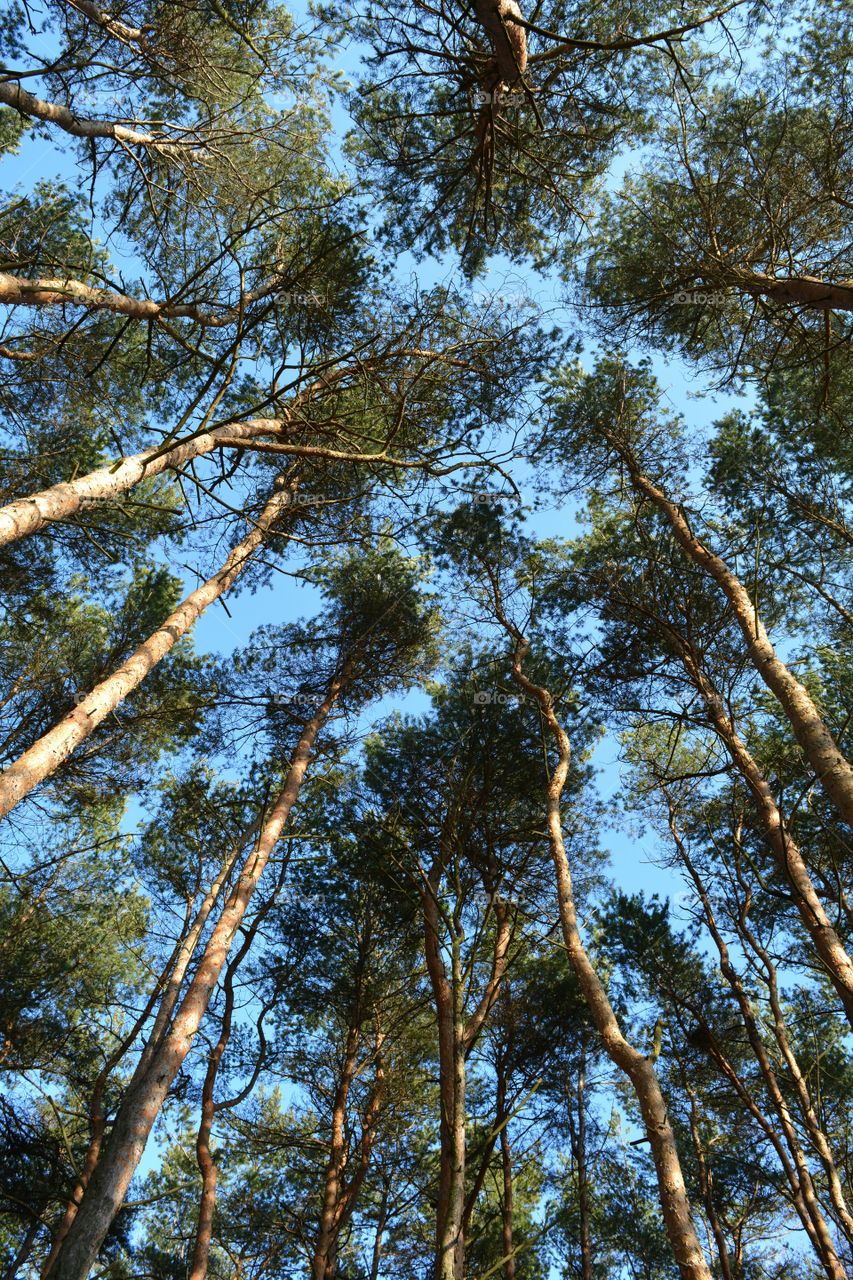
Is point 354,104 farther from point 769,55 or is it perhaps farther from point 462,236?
point 769,55

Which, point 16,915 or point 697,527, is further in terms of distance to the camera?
point 16,915

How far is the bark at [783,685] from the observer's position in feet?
17.6

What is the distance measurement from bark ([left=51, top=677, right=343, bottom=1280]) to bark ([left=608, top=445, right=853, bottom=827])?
4.83 m

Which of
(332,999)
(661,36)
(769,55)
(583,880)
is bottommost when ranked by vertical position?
(661,36)

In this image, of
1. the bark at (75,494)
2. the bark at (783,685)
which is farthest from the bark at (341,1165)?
the bark at (75,494)

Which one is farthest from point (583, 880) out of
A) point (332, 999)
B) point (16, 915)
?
point (16, 915)

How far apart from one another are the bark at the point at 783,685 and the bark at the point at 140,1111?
4.83 m

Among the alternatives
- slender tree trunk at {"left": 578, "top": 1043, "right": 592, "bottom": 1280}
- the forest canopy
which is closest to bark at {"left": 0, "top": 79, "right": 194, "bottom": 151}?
the forest canopy

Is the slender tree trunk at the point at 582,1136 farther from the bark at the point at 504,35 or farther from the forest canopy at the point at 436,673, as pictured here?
the bark at the point at 504,35

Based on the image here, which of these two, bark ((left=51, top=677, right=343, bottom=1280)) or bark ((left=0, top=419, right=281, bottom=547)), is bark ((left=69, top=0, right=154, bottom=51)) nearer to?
bark ((left=0, top=419, right=281, bottom=547))

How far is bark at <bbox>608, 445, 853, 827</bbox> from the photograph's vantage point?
17.6ft

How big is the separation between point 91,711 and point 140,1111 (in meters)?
3.01

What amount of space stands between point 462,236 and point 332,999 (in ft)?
29.4

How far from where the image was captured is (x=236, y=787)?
35.8ft
